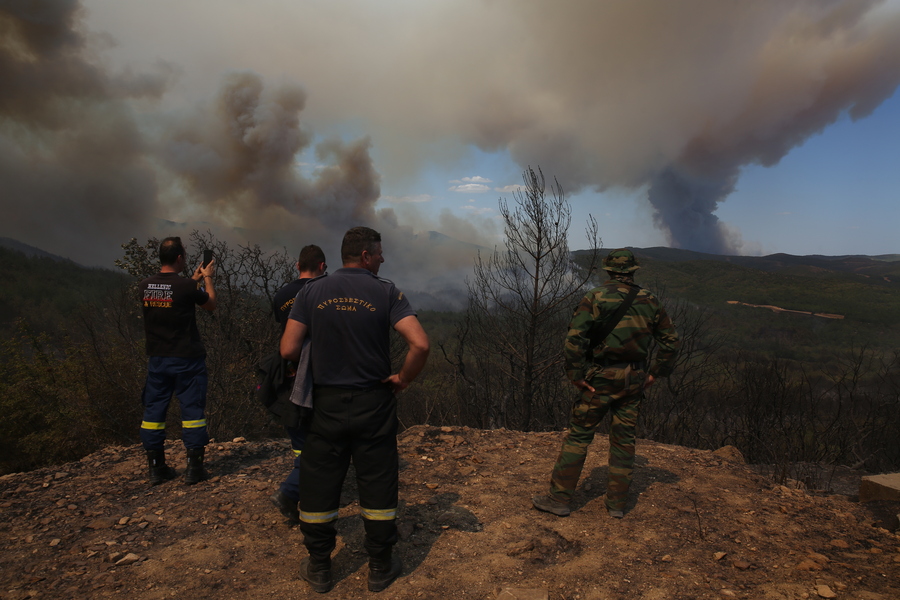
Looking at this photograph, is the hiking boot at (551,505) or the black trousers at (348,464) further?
the hiking boot at (551,505)

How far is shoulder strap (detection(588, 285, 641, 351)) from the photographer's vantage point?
139 inches

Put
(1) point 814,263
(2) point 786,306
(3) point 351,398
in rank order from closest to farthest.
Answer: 1. (3) point 351,398
2. (2) point 786,306
3. (1) point 814,263

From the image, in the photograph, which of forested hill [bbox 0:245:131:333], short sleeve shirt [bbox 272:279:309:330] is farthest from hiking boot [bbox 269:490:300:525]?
forested hill [bbox 0:245:131:333]

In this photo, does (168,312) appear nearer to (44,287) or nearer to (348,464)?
(348,464)

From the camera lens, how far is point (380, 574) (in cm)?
275

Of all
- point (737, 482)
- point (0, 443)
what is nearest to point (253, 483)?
point (737, 482)

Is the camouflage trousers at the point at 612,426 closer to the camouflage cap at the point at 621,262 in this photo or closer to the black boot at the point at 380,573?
the camouflage cap at the point at 621,262

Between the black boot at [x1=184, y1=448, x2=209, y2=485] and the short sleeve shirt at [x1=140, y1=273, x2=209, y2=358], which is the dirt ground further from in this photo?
the short sleeve shirt at [x1=140, y1=273, x2=209, y2=358]

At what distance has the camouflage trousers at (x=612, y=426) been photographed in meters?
3.55

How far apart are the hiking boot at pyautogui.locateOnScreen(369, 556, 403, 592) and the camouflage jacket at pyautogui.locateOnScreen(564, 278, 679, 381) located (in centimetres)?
186

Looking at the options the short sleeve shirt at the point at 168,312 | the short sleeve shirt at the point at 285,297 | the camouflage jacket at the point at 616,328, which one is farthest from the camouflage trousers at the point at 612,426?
the short sleeve shirt at the point at 168,312

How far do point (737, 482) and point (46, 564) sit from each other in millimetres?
5537

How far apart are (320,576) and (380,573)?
1.15ft

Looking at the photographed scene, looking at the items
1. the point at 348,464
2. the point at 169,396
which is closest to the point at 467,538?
the point at 348,464
